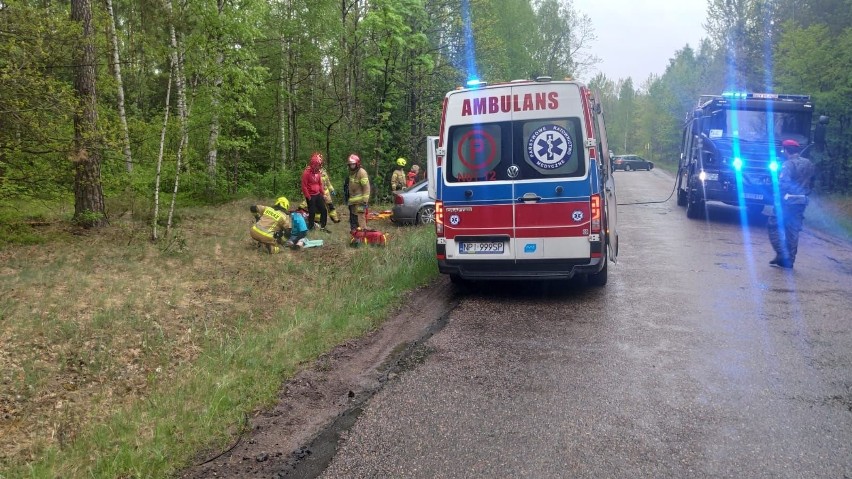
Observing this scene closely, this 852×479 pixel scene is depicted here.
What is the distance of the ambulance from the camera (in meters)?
6.94

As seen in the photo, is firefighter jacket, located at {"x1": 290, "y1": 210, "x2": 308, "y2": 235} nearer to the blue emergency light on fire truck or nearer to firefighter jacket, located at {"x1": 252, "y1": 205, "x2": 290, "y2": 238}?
firefighter jacket, located at {"x1": 252, "y1": 205, "x2": 290, "y2": 238}

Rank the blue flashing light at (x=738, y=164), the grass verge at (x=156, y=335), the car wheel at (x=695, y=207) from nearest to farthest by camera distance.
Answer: the grass verge at (x=156, y=335)
the blue flashing light at (x=738, y=164)
the car wheel at (x=695, y=207)

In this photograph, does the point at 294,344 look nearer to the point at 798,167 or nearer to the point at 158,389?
the point at 158,389

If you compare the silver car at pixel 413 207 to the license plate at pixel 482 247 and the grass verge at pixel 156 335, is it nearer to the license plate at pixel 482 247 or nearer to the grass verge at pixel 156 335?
the grass verge at pixel 156 335

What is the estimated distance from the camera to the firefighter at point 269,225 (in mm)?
10300

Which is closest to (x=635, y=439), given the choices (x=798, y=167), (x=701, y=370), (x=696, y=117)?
(x=701, y=370)

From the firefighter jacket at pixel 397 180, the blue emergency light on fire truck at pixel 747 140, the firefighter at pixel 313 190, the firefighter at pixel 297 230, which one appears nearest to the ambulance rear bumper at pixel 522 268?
the firefighter at pixel 297 230

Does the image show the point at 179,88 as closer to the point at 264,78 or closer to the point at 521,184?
the point at 521,184

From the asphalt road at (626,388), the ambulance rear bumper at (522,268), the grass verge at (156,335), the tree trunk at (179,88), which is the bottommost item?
the asphalt road at (626,388)

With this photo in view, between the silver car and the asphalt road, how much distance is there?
693 centimetres

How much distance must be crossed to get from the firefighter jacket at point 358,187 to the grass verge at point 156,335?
1.43m

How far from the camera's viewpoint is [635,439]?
3.60m

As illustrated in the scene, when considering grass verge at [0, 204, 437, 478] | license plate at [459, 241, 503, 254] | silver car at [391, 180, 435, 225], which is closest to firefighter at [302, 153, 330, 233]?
grass verge at [0, 204, 437, 478]

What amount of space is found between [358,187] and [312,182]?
5.16 feet
